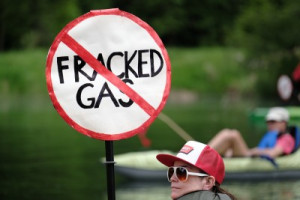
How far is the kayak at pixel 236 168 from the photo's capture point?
11320 millimetres

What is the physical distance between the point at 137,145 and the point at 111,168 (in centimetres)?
1385

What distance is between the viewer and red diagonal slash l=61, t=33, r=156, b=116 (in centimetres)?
404

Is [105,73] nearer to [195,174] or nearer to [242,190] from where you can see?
[195,174]

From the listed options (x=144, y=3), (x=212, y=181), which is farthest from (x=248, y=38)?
(x=212, y=181)

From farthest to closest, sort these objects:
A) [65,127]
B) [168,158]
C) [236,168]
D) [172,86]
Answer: [172,86] → [65,127] → [236,168] → [168,158]

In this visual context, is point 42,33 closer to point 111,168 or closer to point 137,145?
point 137,145

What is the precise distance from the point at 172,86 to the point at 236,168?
32.4 meters

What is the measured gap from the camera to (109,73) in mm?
4059

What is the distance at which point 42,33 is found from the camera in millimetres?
54031

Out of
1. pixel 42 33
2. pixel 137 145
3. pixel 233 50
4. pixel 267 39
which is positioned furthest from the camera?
pixel 42 33

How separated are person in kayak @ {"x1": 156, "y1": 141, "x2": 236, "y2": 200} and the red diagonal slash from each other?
247mm

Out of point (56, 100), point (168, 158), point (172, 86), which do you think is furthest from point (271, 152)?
point (172, 86)

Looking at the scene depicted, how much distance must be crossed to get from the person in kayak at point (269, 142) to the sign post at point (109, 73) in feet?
23.8

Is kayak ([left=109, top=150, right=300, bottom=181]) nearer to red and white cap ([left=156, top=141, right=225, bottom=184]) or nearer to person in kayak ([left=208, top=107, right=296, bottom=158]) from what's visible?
person in kayak ([left=208, top=107, right=296, bottom=158])
